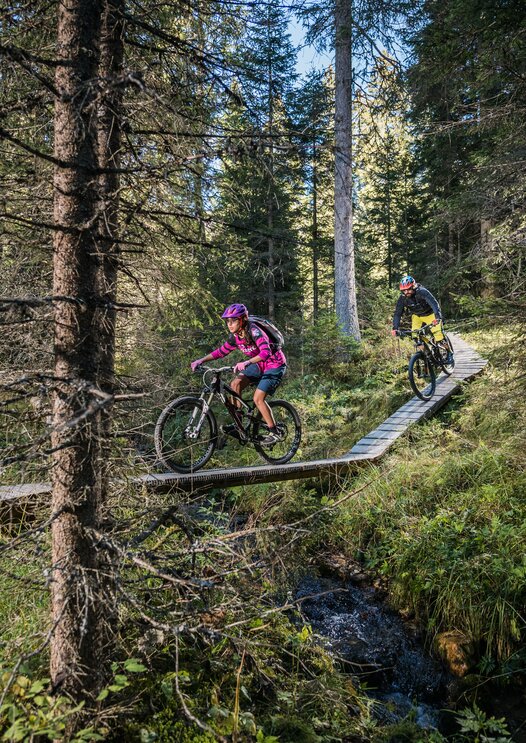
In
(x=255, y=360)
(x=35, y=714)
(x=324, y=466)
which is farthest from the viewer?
(x=324, y=466)

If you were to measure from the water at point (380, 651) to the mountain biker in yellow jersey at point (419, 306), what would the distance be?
5.64 meters

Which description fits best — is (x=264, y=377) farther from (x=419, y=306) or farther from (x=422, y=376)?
(x=419, y=306)

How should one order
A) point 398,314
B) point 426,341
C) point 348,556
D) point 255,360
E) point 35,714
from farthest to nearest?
point 426,341
point 398,314
point 348,556
point 255,360
point 35,714

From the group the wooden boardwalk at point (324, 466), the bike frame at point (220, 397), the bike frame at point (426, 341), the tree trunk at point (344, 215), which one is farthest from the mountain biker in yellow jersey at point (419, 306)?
the bike frame at point (220, 397)

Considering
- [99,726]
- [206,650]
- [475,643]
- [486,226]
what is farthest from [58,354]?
[486,226]

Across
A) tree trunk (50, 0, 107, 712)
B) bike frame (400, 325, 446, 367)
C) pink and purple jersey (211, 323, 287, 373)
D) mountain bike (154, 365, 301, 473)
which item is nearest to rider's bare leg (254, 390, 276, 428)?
mountain bike (154, 365, 301, 473)

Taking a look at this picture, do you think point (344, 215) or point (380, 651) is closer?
point (380, 651)

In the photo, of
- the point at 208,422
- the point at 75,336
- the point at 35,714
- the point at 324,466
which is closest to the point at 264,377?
the point at 208,422

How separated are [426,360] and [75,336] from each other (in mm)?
8575

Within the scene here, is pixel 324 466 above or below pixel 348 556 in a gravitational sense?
above

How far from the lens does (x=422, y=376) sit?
9.62m

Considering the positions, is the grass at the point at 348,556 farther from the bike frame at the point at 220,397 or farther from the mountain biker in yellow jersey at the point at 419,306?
the mountain biker in yellow jersey at the point at 419,306

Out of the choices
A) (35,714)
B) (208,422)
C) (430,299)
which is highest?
(430,299)

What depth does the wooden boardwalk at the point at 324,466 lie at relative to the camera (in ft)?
14.2
